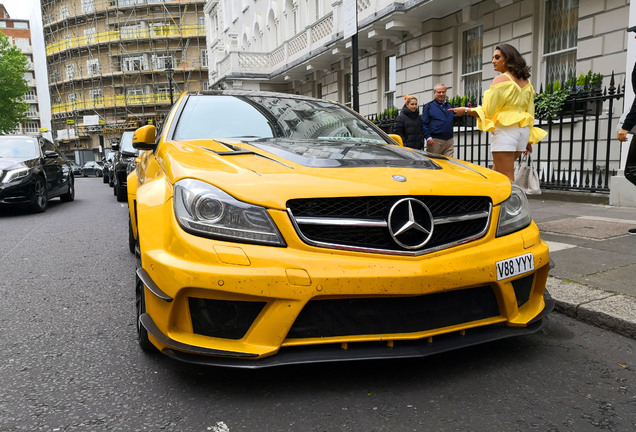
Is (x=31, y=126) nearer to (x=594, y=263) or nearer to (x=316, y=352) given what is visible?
(x=594, y=263)

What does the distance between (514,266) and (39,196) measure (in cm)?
905

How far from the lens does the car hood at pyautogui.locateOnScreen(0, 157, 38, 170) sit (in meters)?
8.75

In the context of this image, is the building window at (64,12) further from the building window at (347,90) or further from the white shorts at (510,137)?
the white shorts at (510,137)

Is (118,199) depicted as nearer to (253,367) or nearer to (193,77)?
(253,367)

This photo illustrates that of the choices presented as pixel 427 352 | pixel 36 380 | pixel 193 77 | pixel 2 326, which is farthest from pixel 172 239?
pixel 193 77

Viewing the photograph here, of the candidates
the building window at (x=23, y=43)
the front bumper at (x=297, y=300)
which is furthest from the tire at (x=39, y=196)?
the building window at (x=23, y=43)

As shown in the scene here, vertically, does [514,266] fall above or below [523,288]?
above

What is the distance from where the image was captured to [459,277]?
2178mm

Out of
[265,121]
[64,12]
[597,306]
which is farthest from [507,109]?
[64,12]

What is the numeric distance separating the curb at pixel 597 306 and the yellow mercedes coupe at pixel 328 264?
708 millimetres

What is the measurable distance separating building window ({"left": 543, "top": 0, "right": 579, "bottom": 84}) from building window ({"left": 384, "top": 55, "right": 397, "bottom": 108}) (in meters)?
5.60

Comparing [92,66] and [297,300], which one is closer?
[297,300]

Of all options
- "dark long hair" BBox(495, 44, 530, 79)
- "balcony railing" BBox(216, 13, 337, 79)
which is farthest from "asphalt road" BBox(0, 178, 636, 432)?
"balcony railing" BBox(216, 13, 337, 79)

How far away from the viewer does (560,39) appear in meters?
10.9
